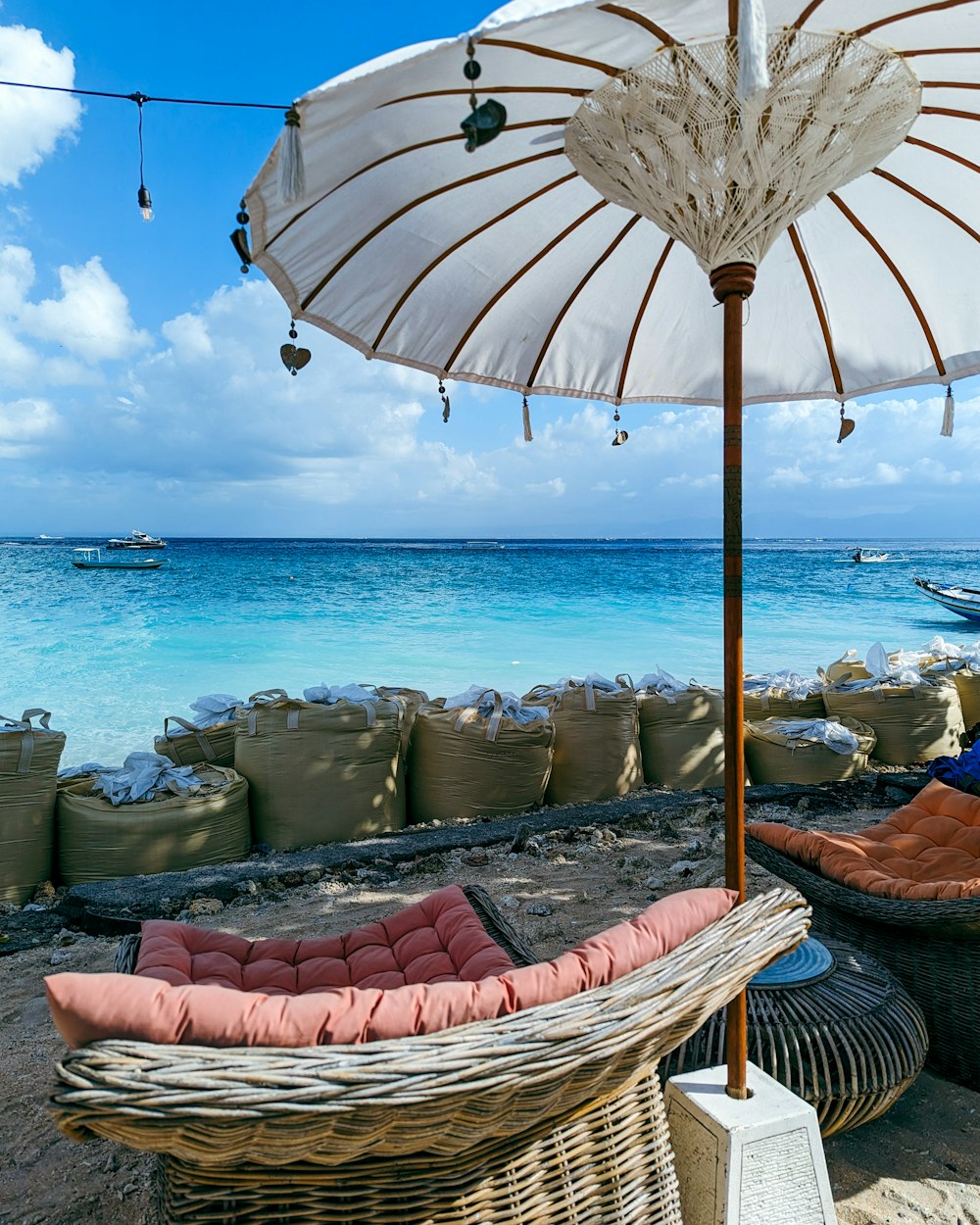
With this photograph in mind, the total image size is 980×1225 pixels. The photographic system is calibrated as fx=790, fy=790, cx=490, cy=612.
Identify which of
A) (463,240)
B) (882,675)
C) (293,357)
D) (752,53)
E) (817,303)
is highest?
(463,240)

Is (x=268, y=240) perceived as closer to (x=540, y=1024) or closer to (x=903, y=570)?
(x=540, y=1024)

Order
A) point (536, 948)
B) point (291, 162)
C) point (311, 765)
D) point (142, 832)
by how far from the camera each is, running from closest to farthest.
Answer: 1. point (291, 162)
2. point (536, 948)
3. point (142, 832)
4. point (311, 765)

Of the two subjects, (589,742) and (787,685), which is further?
Answer: (787,685)

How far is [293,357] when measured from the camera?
2131 millimetres

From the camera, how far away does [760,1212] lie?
1331 millimetres

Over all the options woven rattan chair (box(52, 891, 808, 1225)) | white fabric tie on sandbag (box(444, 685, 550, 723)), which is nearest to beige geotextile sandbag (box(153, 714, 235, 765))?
white fabric tie on sandbag (box(444, 685, 550, 723))

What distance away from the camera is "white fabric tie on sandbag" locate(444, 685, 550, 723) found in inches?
150

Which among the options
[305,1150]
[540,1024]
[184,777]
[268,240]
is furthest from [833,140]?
[184,777]

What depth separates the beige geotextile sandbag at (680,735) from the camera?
4.22 meters

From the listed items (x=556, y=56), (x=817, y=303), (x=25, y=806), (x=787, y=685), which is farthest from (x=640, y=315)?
(x=787, y=685)

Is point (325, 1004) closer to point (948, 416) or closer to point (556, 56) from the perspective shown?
point (556, 56)

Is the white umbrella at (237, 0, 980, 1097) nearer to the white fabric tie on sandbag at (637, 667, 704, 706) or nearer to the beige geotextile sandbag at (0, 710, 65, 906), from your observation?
the white fabric tie on sandbag at (637, 667, 704, 706)

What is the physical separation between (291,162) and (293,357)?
0.82 m

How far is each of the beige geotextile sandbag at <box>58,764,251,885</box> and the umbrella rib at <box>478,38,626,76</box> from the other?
2809 millimetres
